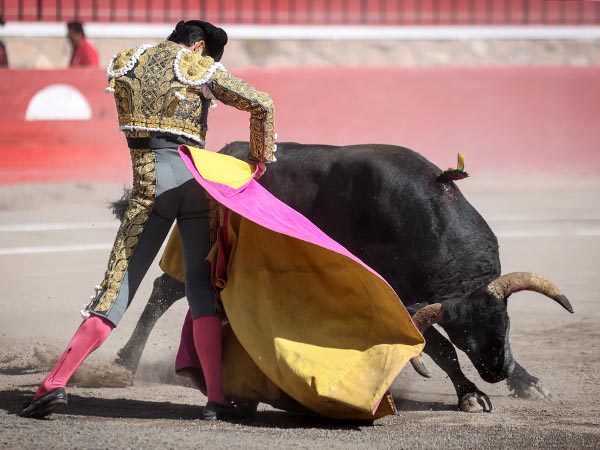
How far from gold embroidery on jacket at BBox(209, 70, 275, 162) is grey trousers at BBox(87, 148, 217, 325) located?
24 cm

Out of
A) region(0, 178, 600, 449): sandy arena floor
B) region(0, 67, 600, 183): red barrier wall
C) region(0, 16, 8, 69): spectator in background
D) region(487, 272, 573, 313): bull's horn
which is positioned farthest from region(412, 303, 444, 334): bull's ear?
region(0, 16, 8, 69): spectator in background

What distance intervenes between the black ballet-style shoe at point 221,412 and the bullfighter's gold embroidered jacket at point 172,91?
0.85m

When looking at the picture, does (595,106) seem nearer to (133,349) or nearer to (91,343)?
(133,349)

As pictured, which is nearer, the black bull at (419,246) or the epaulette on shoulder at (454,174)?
the black bull at (419,246)

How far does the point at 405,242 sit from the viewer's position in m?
4.53

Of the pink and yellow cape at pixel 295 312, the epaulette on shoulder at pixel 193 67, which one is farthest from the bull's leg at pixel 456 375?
the epaulette on shoulder at pixel 193 67

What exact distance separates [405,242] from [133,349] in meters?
1.20

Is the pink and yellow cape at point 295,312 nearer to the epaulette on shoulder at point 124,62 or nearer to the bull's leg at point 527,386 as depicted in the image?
the epaulette on shoulder at point 124,62

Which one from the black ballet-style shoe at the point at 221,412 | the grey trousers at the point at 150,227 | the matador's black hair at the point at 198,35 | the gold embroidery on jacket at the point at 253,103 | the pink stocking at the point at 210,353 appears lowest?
the black ballet-style shoe at the point at 221,412

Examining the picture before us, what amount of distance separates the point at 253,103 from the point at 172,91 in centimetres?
25

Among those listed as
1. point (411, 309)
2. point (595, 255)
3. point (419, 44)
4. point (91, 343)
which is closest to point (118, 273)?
point (91, 343)

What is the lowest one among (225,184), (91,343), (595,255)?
(595,255)

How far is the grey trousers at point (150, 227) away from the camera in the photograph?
354cm

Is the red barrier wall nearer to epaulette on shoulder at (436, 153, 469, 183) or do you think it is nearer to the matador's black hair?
epaulette on shoulder at (436, 153, 469, 183)
